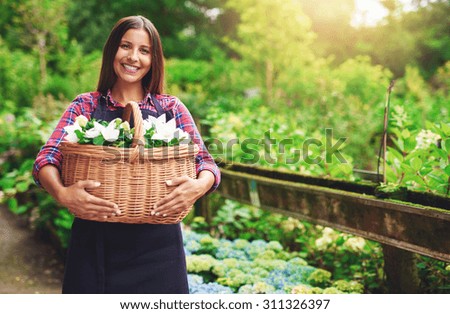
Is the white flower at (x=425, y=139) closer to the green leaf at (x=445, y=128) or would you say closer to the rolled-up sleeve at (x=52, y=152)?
the green leaf at (x=445, y=128)

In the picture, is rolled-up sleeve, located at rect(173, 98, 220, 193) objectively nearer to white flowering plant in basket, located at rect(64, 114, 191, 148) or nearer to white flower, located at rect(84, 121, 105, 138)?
white flowering plant in basket, located at rect(64, 114, 191, 148)

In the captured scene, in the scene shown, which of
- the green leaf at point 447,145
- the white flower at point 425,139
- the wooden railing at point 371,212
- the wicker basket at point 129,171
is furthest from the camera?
the white flower at point 425,139

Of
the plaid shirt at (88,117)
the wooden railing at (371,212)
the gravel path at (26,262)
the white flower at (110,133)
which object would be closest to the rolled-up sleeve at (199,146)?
the plaid shirt at (88,117)

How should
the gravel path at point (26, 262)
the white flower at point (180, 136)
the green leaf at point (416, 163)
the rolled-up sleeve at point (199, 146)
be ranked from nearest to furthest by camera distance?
1. the white flower at point (180, 136)
2. the rolled-up sleeve at point (199, 146)
3. the green leaf at point (416, 163)
4. the gravel path at point (26, 262)

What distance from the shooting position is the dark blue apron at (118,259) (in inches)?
67.0

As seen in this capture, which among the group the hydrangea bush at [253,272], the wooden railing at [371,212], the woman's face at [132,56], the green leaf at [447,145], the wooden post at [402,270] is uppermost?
the woman's face at [132,56]

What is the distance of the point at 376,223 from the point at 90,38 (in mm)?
20861

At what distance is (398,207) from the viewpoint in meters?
2.32

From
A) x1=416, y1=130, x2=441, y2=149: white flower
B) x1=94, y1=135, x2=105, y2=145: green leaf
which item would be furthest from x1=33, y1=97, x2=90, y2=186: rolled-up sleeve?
x1=416, y1=130, x2=441, y2=149: white flower

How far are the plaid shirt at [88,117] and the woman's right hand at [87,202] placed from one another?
0.55ft

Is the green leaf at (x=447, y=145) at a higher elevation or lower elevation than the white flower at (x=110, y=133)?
lower

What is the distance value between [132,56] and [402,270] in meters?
1.76
